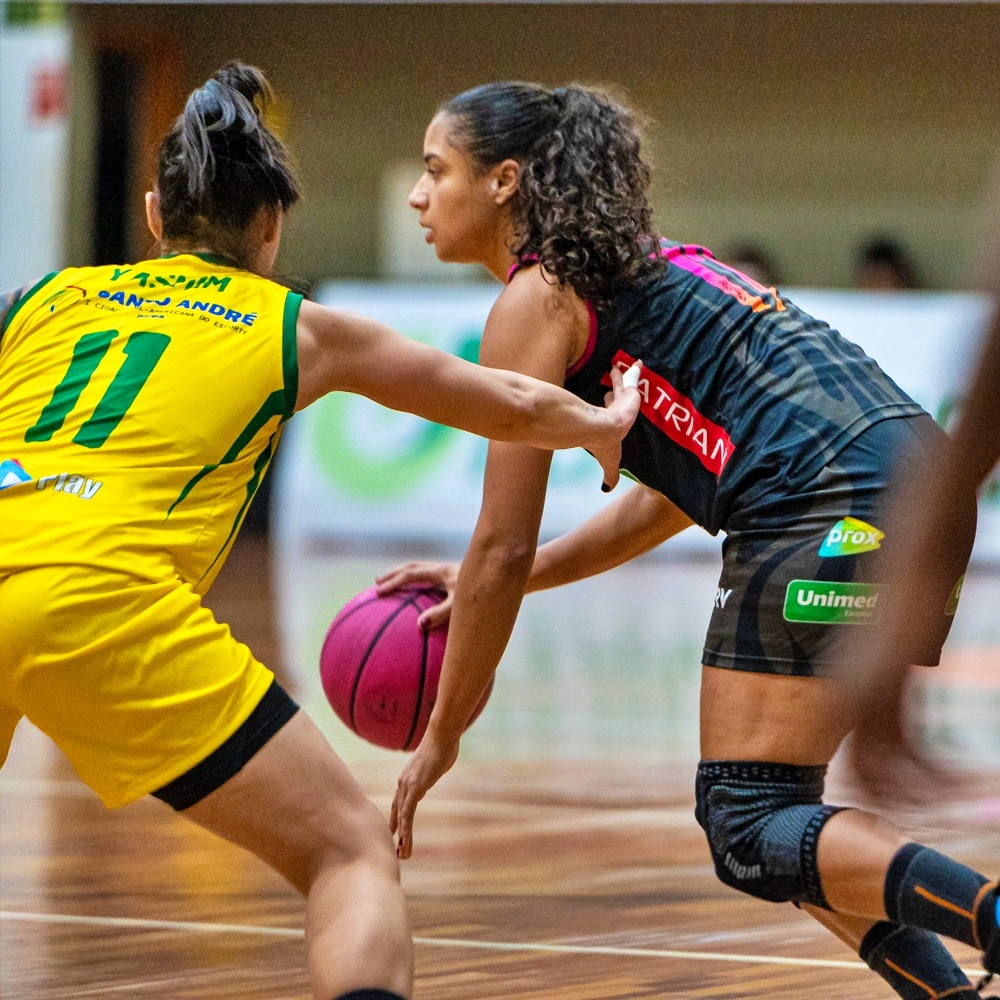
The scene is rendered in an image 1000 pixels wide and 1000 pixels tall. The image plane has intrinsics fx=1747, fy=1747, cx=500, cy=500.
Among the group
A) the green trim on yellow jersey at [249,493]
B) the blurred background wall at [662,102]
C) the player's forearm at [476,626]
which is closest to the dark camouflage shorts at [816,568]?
the player's forearm at [476,626]

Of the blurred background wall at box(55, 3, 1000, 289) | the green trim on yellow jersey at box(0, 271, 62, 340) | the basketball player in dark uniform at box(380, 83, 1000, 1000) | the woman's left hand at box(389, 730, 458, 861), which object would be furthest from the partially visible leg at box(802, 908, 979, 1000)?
the blurred background wall at box(55, 3, 1000, 289)

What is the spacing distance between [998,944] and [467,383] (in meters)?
1.05

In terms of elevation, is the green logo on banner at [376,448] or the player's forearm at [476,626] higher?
the player's forearm at [476,626]

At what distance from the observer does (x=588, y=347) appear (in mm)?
2867

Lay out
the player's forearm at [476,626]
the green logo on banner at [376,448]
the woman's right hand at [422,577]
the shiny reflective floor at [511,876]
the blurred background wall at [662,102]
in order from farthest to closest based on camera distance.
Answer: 1. the blurred background wall at [662,102]
2. the green logo on banner at [376,448]
3. the woman's right hand at [422,577]
4. the shiny reflective floor at [511,876]
5. the player's forearm at [476,626]

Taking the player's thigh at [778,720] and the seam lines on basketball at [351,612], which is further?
the seam lines on basketball at [351,612]

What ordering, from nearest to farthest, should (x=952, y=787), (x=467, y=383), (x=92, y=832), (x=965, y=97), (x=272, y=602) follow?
1. (x=952, y=787)
2. (x=467, y=383)
3. (x=92, y=832)
4. (x=272, y=602)
5. (x=965, y=97)

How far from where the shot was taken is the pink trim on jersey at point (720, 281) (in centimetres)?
287

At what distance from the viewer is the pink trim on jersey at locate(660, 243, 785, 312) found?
287cm

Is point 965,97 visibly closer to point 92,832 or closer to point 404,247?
point 404,247

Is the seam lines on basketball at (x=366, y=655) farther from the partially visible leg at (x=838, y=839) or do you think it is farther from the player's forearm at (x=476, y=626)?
the partially visible leg at (x=838, y=839)

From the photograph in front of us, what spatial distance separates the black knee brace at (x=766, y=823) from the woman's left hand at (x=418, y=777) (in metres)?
0.50

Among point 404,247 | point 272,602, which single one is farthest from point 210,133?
point 404,247

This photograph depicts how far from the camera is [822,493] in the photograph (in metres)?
2.66
